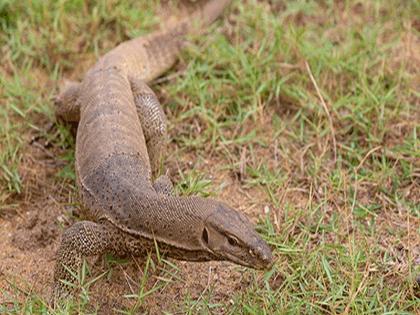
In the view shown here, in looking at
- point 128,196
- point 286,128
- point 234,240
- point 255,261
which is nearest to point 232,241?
point 234,240

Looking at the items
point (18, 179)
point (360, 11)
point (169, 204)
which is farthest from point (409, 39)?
point (18, 179)

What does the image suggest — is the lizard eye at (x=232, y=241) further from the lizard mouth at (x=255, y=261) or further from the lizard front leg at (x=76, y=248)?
the lizard front leg at (x=76, y=248)

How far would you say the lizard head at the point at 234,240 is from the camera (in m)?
4.11

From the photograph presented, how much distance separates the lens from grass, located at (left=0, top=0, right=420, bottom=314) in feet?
14.9

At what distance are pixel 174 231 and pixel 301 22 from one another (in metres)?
2.89

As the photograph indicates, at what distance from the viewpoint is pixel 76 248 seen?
4531 mm

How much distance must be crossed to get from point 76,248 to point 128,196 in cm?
44

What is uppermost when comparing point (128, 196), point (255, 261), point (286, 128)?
point (128, 196)

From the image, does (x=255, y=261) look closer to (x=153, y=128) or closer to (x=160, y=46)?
(x=153, y=128)

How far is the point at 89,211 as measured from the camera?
15.5ft

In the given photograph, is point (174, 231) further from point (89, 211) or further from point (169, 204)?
point (89, 211)

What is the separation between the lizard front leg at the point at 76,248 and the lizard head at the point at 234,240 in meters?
0.67

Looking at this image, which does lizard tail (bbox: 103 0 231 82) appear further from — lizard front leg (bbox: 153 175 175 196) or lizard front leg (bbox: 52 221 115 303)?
lizard front leg (bbox: 52 221 115 303)

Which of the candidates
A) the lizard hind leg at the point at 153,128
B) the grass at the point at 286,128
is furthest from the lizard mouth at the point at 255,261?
the lizard hind leg at the point at 153,128
